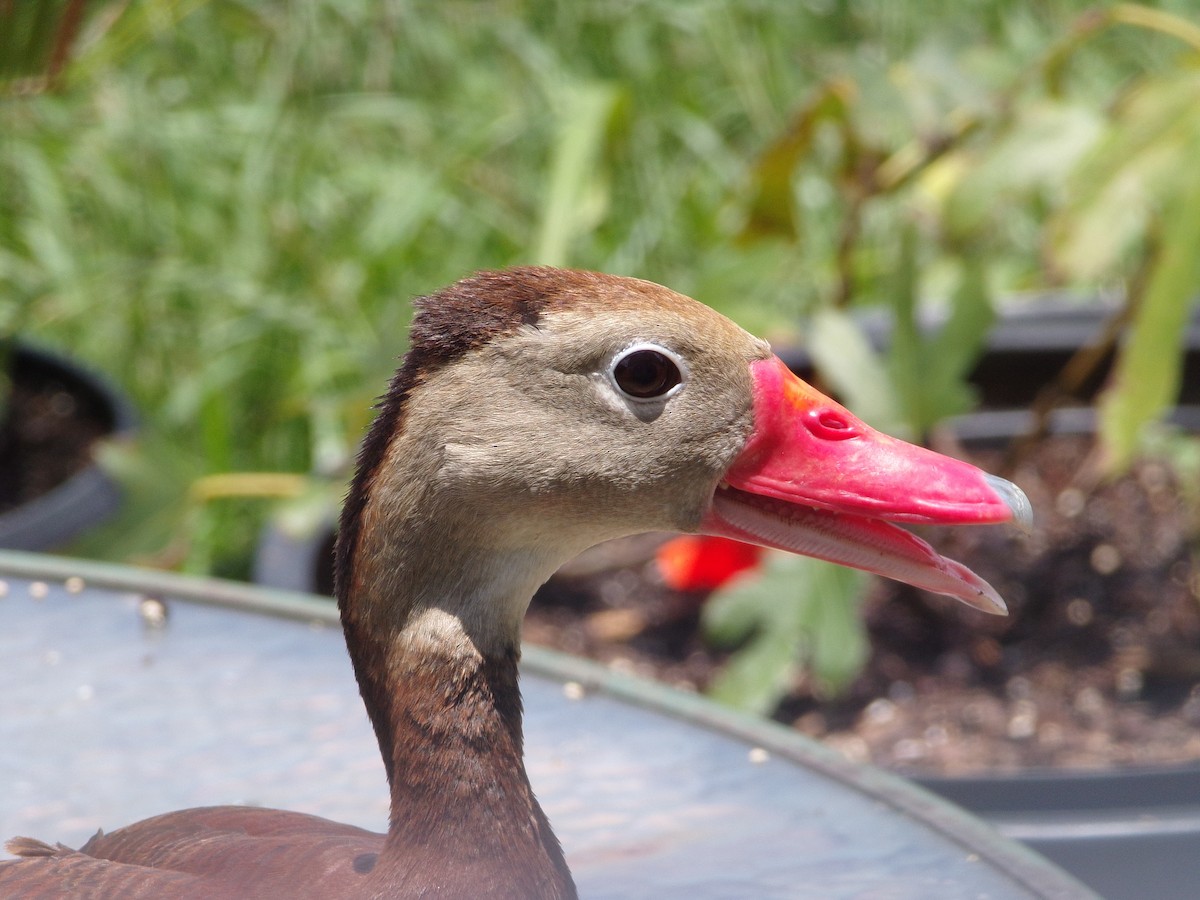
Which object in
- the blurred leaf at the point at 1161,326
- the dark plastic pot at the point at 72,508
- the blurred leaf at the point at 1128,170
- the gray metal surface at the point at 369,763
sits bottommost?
the dark plastic pot at the point at 72,508

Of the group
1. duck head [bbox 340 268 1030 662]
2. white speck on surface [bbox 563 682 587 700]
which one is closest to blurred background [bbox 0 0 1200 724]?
white speck on surface [bbox 563 682 587 700]

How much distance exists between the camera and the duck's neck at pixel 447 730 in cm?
77

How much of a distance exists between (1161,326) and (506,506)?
2.93 feet

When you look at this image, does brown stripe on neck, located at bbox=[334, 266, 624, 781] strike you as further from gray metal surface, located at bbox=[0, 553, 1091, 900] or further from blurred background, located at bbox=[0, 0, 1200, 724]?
blurred background, located at bbox=[0, 0, 1200, 724]

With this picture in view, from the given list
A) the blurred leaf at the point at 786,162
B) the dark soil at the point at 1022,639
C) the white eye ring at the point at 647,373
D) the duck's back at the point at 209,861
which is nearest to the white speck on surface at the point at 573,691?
the duck's back at the point at 209,861

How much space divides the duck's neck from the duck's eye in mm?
113

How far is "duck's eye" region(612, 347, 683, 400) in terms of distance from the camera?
0.77 m

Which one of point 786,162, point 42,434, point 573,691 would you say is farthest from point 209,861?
point 42,434

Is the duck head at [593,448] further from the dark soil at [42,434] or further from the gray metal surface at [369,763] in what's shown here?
the dark soil at [42,434]

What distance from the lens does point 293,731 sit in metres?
1.06

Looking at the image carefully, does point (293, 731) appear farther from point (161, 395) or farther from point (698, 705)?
point (161, 395)

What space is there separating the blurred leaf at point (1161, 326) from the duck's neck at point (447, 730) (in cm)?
87

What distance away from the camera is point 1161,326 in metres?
1.46

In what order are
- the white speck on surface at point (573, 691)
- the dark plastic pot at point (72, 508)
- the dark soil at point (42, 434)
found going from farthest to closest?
the dark soil at point (42, 434) < the dark plastic pot at point (72, 508) < the white speck on surface at point (573, 691)
